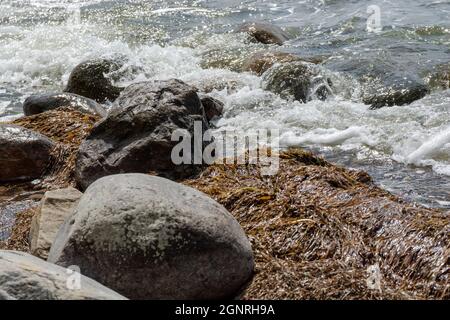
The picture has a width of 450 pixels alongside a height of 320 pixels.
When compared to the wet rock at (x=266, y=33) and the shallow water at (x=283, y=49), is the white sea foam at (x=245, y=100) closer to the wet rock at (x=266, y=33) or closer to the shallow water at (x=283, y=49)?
the shallow water at (x=283, y=49)

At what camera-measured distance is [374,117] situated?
873 centimetres

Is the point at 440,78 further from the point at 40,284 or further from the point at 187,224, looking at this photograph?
the point at 40,284

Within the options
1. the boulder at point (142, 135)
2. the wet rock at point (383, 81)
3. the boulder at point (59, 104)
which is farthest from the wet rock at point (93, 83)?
the boulder at point (142, 135)

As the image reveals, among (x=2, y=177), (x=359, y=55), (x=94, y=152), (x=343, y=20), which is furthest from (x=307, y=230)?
(x=343, y=20)

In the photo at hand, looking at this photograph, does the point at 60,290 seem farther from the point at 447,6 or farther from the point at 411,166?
the point at 447,6

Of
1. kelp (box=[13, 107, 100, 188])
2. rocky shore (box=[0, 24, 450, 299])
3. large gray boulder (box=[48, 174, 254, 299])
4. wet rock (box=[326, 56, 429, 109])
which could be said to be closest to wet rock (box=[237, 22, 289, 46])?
wet rock (box=[326, 56, 429, 109])

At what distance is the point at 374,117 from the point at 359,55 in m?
3.21

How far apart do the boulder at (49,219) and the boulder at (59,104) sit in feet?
11.1

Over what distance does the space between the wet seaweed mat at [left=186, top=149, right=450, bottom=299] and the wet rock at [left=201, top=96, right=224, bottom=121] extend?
130 inches

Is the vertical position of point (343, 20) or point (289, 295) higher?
point (289, 295)

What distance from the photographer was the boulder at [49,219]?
4418 mm

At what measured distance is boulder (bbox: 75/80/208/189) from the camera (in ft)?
19.2

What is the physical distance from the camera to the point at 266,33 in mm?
13312
